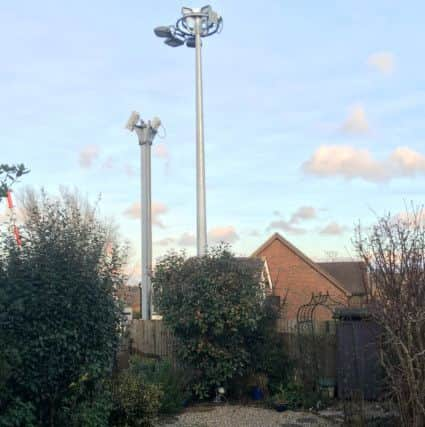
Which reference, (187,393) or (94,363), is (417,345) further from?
(187,393)

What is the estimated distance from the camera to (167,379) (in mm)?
12805

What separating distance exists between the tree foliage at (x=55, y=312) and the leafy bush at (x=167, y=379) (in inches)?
163

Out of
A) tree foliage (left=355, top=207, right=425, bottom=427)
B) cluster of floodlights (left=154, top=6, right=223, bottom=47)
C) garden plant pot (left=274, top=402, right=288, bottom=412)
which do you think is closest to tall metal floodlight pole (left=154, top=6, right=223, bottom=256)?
cluster of floodlights (left=154, top=6, right=223, bottom=47)

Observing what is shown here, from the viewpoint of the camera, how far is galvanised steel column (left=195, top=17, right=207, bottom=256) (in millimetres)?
17828

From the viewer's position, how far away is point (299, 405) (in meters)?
13.1

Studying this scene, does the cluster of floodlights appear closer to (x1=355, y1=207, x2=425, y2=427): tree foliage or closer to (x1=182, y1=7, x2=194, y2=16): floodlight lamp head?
(x1=182, y1=7, x2=194, y2=16): floodlight lamp head

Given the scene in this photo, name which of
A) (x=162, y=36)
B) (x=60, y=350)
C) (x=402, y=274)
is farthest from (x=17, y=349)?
(x=162, y=36)

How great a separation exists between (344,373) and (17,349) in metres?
7.22

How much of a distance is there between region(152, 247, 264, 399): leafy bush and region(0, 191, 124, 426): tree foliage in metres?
5.19

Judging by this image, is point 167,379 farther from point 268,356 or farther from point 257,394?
point 268,356

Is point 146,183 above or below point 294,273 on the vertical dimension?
above

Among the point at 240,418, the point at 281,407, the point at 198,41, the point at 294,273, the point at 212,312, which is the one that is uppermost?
the point at 198,41

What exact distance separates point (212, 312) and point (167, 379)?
1.58m

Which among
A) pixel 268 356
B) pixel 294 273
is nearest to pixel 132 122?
pixel 268 356
